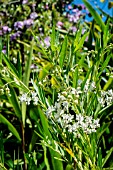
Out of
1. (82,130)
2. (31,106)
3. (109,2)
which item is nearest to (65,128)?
(82,130)

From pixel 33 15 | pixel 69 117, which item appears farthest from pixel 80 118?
pixel 33 15

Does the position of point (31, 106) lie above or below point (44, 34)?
below

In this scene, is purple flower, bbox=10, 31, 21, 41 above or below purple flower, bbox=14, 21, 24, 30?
below

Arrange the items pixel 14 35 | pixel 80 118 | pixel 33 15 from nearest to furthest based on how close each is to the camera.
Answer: pixel 80 118
pixel 14 35
pixel 33 15

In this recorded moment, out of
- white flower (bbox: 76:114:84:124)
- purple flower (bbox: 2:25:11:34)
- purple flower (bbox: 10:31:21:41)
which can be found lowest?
white flower (bbox: 76:114:84:124)

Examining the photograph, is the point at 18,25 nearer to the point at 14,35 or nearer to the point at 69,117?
the point at 14,35

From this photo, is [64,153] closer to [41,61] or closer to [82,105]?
[82,105]

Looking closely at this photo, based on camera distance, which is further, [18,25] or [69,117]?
[18,25]

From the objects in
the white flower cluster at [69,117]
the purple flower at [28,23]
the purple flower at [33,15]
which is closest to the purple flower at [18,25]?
the purple flower at [28,23]

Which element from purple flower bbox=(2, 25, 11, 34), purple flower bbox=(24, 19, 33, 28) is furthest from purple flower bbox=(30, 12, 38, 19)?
purple flower bbox=(2, 25, 11, 34)

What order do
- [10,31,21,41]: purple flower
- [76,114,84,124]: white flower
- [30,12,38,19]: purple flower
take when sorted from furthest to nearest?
[30,12,38,19]: purple flower < [10,31,21,41]: purple flower < [76,114,84,124]: white flower

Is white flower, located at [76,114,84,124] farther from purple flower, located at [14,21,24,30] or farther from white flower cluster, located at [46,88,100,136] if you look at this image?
purple flower, located at [14,21,24,30]
